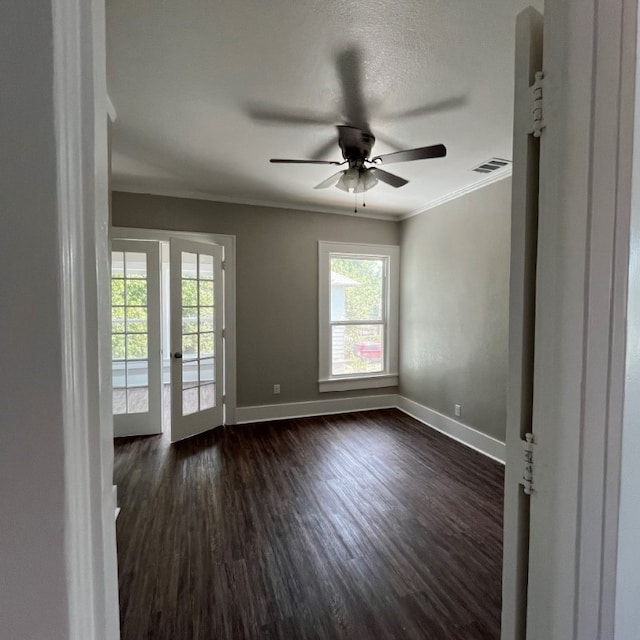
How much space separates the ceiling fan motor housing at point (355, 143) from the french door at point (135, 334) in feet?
7.64

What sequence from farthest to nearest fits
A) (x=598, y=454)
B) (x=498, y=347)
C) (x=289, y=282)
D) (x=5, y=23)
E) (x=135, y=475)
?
(x=289, y=282) → (x=498, y=347) → (x=135, y=475) → (x=598, y=454) → (x=5, y=23)

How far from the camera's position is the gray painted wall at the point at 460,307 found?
3.13 metres

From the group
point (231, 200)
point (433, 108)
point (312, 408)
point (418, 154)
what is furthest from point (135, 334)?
point (433, 108)

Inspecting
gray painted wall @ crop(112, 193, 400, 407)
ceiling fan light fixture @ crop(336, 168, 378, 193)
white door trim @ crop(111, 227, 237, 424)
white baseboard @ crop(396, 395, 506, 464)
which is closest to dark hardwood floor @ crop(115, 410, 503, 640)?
white baseboard @ crop(396, 395, 506, 464)

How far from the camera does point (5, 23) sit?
1.08ft

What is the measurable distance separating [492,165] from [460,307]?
1377 millimetres

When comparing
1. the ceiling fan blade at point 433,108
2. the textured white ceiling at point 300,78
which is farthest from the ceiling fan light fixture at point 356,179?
the ceiling fan blade at point 433,108

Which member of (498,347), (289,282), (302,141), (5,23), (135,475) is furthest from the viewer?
(289,282)

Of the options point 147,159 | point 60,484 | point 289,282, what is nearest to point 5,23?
point 60,484

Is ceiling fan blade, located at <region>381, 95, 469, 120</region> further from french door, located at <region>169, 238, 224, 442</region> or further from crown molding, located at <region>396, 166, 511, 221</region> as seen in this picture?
french door, located at <region>169, 238, 224, 442</region>

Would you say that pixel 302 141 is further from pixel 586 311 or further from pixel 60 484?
pixel 60 484

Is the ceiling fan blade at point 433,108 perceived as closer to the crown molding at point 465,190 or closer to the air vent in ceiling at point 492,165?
the air vent in ceiling at point 492,165

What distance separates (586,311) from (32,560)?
0.93 m

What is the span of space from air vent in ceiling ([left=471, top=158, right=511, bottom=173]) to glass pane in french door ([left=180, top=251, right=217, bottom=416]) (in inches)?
112
